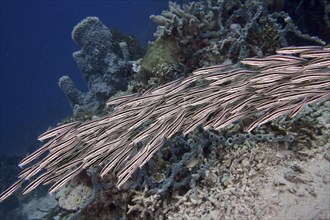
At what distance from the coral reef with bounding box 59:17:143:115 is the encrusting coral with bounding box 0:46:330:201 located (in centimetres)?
375

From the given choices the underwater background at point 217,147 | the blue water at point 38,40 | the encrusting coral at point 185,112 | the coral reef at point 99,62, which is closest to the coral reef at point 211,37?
the underwater background at point 217,147

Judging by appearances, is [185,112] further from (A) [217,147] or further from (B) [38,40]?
(B) [38,40]

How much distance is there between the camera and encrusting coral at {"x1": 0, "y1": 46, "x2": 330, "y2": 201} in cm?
295

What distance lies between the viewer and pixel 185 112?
3.32m

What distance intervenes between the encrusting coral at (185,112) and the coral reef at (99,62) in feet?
12.3

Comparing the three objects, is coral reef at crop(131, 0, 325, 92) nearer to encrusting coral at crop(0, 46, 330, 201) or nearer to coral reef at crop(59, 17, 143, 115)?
encrusting coral at crop(0, 46, 330, 201)

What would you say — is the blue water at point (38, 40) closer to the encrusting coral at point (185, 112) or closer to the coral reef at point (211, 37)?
the coral reef at point (211, 37)

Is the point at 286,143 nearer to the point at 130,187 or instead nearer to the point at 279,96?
the point at 279,96

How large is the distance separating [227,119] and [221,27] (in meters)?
2.92

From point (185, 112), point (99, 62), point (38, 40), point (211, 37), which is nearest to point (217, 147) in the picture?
point (185, 112)

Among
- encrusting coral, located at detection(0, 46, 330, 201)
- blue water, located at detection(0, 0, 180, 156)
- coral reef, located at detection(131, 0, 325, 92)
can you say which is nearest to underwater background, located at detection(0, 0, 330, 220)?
coral reef, located at detection(131, 0, 325, 92)

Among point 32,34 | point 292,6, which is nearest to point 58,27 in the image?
point 32,34

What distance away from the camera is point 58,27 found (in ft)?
→ 371

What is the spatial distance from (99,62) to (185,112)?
568 cm
